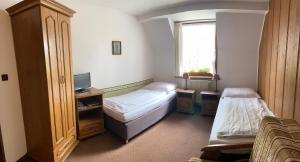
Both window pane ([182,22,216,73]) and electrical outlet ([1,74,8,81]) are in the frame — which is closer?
electrical outlet ([1,74,8,81])

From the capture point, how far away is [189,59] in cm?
466

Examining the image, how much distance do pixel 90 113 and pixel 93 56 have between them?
3.39ft

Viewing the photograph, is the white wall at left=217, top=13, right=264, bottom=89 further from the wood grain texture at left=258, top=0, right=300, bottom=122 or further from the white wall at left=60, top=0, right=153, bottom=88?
the white wall at left=60, top=0, right=153, bottom=88

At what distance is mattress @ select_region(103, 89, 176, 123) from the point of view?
2.89 meters

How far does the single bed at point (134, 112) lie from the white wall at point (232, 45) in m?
1.20

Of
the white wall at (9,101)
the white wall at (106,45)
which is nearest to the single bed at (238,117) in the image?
the white wall at (106,45)

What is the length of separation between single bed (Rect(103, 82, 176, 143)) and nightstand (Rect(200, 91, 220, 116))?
0.75 meters

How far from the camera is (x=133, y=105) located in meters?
3.14

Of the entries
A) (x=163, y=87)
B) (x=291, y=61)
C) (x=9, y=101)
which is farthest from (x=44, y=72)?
(x=291, y=61)

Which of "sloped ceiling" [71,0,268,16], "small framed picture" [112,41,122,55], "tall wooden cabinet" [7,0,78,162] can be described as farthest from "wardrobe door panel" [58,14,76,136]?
"small framed picture" [112,41,122,55]

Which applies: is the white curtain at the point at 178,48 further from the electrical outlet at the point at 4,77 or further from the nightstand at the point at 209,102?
the electrical outlet at the point at 4,77

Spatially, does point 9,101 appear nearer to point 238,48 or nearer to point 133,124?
point 133,124

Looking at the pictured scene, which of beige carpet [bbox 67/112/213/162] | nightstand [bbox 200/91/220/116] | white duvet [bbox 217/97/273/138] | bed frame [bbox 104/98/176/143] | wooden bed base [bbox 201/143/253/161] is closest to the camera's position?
wooden bed base [bbox 201/143/253/161]

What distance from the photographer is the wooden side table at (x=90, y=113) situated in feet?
9.66
